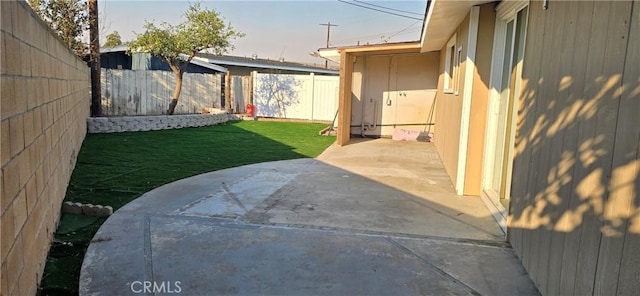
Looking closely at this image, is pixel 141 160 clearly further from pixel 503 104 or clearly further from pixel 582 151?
pixel 582 151

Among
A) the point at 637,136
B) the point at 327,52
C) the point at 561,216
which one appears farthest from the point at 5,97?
the point at 327,52

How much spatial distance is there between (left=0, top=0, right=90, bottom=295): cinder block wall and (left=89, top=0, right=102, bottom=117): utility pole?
8744mm

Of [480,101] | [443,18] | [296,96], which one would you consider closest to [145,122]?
[296,96]

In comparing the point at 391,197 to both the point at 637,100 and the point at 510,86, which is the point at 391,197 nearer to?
the point at 510,86

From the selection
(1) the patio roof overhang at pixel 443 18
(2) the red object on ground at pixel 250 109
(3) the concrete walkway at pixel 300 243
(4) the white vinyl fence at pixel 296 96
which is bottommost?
(3) the concrete walkway at pixel 300 243

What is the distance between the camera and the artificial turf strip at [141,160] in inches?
127

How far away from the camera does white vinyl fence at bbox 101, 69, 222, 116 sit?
13250 mm

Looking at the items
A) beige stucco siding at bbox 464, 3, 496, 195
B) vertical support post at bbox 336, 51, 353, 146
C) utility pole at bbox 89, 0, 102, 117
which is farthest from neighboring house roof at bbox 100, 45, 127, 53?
beige stucco siding at bbox 464, 3, 496, 195

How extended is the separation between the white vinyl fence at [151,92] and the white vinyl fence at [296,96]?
1.72 metres

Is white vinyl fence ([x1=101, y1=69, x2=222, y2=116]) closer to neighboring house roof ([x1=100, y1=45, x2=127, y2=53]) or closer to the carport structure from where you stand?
neighboring house roof ([x1=100, y1=45, x2=127, y2=53])

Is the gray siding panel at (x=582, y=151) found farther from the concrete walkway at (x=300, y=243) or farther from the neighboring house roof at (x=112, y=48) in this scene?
the neighboring house roof at (x=112, y=48)

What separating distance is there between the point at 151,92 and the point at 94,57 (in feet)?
9.45

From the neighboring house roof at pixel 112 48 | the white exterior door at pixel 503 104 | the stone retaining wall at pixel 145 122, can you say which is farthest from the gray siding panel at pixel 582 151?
the neighboring house roof at pixel 112 48

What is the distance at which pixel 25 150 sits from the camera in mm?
2449
